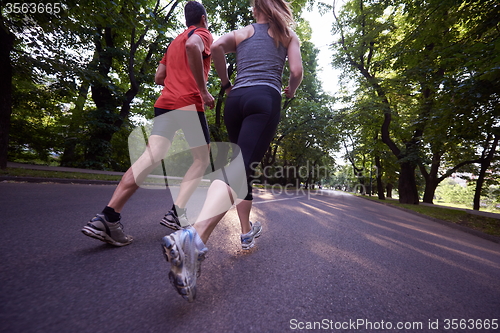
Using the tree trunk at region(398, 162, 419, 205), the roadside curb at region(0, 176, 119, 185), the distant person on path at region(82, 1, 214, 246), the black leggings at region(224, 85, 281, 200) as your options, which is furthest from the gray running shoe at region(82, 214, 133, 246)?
the tree trunk at region(398, 162, 419, 205)

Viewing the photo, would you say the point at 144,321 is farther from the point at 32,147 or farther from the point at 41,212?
the point at 32,147

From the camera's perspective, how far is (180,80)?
2.11m

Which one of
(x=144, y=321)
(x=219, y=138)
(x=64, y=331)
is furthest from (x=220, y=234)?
(x=219, y=138)

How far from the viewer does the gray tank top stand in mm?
1735

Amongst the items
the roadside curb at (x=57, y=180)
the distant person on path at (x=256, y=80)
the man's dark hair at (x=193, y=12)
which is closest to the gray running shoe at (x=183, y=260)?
the distant person on path at (x=256, y=80)

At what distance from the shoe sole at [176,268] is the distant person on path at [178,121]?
821mm

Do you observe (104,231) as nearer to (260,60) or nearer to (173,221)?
(173,221)

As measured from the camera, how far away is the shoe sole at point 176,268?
Result: 1099 mm

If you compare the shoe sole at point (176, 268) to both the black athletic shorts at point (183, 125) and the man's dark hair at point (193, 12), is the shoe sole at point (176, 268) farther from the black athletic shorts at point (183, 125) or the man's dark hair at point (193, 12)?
the man's dark hair at point (193, 12)

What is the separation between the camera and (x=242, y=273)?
5.49ft

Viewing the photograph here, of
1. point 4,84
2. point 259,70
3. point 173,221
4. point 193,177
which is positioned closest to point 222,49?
point 259,70

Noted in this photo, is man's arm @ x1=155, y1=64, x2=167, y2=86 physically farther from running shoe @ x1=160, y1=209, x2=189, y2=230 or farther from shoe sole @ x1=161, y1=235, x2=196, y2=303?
shoe sole @ x1=161, y1=235, x2=196, y2=303

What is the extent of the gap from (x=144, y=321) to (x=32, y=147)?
49.5 feet

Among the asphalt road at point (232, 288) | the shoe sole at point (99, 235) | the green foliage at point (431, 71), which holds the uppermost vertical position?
the green foliage at point (431, 71)
